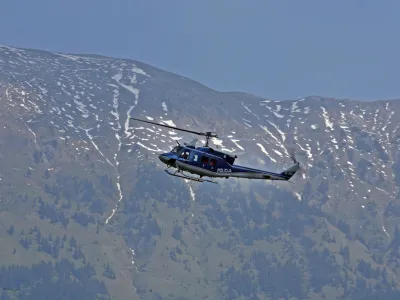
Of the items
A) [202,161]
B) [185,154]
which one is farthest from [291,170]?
[185,154]

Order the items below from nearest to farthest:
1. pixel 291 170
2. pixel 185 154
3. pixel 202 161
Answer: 1. pixel 202 161
2. pixel 185 154
3. pixel 291 170

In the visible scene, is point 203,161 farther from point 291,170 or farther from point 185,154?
point 291,170

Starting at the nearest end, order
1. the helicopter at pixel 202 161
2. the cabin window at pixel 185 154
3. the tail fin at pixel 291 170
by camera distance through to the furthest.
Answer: the helicopter at pixel 202 161, the cabin window at pixel 185 154, the tail fin at pixel 291 170

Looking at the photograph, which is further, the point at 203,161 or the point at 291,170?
the point at 291,170

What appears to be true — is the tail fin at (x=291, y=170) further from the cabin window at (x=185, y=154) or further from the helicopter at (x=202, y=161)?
the cabin window at (x=185, y=154)

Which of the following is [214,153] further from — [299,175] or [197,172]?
[299,175]

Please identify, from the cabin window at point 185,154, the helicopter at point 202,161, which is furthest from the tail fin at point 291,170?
the cabin window at point 185,154

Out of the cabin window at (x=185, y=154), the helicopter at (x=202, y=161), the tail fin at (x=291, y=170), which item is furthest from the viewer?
the tail fin at (x=291, y=170)

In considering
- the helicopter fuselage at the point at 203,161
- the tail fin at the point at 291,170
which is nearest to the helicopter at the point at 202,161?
the helicopter fuselage at the point at 203,161

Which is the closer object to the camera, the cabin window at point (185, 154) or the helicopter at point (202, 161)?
the helicopter at point (202, 161)

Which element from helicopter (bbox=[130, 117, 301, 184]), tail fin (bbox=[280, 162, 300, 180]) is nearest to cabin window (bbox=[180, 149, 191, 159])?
helicopter (bbox=[130, 117, 301, 184])

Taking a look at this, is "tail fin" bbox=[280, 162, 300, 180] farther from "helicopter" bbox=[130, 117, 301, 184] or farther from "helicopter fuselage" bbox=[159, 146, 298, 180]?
"helicopter fuselage" bbox=[159, 146, 298, 180]

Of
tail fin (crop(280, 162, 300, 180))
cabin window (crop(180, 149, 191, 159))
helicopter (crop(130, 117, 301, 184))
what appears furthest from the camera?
tail fin (crop(280, 162, 300, 180))

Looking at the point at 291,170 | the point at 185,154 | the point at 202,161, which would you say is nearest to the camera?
the point at 202,161
